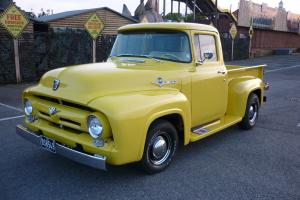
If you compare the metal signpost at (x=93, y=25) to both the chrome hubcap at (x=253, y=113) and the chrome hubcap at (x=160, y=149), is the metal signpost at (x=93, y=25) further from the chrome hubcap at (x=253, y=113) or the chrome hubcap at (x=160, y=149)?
the chrome hubcap at (x=160, y=149)

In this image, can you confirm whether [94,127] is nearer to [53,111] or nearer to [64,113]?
[64,113]

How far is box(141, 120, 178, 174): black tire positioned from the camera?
434cm

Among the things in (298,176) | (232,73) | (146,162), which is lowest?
(298,176)

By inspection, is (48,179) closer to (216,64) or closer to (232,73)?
(216,64)

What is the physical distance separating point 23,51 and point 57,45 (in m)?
1.51

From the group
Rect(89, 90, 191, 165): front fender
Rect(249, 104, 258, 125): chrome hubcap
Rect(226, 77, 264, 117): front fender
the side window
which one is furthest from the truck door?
Rect(249, 104, 258, 125): chrome hubcap

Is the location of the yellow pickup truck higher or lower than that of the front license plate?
higher

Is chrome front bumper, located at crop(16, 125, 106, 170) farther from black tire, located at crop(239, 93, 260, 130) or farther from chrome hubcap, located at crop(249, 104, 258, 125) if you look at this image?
chrome hubcap, located at crop(249, 104, 258, 125)

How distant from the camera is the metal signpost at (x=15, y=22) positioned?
1193 centimetres

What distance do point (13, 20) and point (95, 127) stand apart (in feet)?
32.0

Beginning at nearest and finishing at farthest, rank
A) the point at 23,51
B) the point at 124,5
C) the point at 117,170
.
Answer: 1. the point at 117,170
2. the point at 23,51
3. the point at 124,5

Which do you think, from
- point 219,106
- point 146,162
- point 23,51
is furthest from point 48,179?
point 23,51

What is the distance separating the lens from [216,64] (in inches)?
231

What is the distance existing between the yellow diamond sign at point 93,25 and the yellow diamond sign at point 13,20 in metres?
2.46
